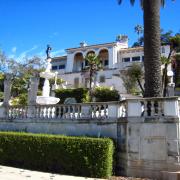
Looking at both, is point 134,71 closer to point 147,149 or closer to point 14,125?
point 14,125

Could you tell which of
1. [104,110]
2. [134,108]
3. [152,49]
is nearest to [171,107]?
[134,108]

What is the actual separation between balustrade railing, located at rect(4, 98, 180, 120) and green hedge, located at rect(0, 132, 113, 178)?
1828mm

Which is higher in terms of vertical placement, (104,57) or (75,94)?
(104,57)

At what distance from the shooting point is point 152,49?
556 inches

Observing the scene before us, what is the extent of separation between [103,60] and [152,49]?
4975cm

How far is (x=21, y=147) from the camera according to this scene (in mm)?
13586

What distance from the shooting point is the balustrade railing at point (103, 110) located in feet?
38.9

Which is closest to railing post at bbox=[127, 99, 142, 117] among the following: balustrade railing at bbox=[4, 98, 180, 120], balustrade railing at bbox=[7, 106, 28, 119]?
balustrade railing at bbox=[4, 98, 180, 120]

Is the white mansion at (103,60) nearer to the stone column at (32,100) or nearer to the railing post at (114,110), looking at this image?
the stone column at (32,100)

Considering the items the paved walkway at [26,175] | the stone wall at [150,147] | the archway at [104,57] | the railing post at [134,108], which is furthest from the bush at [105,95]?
the paved walkway at [26,175]

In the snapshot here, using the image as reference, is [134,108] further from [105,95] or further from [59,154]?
[105,95]

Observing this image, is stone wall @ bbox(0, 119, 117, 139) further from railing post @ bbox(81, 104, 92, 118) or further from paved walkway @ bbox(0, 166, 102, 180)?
paved walkway @ bbox(0, 166, 102, 180)

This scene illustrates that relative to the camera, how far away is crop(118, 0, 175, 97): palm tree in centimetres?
1373

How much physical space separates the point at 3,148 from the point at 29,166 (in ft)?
6.37
